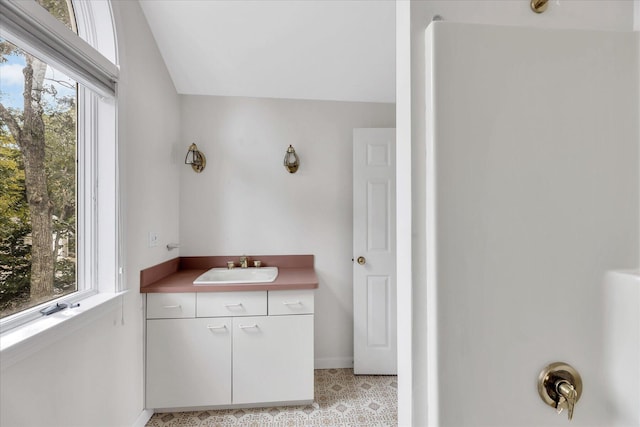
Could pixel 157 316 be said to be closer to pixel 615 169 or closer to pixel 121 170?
pixel 121 170

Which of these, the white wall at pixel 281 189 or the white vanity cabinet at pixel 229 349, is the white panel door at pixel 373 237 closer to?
the white wall at pixel 281 189

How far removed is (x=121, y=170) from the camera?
1.52 meters

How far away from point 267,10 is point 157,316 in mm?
2020

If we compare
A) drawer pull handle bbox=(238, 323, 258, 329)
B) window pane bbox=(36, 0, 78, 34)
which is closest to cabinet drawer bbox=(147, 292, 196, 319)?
drawer pull handle bbox=(238, 323, 258, 329)

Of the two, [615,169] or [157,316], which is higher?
[615,169]

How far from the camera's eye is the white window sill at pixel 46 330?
3.08 ft

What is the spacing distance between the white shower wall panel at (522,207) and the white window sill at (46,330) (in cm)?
128

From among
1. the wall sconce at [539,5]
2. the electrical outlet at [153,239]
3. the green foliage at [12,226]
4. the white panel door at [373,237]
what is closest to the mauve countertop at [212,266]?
the electrical outlet at [153,239]

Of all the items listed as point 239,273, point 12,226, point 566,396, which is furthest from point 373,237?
point 12,226

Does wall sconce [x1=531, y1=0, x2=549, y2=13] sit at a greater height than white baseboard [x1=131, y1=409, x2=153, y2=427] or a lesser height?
greater

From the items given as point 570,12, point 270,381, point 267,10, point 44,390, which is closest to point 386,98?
point 267,10

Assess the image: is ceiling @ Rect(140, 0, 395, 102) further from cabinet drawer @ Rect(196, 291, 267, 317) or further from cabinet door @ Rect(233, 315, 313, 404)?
cabinet door @ Rect(233, 315, 313, 404)

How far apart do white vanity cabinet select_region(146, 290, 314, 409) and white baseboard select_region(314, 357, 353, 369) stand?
54cm

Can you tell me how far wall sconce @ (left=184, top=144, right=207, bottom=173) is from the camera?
87.0 inches
